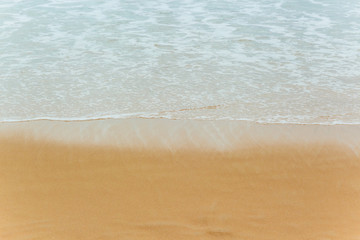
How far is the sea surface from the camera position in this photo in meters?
4.69

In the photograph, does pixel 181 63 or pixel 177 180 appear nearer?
pixel 177 180

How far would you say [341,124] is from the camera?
14.2ft

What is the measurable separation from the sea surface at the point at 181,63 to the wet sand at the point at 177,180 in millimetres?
390

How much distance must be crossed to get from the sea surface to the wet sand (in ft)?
1.28

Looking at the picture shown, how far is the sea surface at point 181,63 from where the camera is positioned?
15.4ft

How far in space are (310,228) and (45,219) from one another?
1.93 meters

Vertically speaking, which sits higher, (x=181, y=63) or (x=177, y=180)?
(x=181, y=63)

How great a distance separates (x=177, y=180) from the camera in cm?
330

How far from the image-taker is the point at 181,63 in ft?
19.4

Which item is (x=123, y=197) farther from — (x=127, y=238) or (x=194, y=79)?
(x=194, y=79)

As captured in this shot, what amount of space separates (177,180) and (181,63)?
2947 millimetres

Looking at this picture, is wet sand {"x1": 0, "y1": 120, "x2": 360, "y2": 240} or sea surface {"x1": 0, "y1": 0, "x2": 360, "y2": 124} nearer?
wet sand {"x1": 0, "y1": 120, "x2": 360, "y2": 240}

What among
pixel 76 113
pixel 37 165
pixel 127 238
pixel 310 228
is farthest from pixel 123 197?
pixel 76 113

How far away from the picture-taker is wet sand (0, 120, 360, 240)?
2.76 metres
